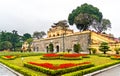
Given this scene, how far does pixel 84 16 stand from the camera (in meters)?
47.0

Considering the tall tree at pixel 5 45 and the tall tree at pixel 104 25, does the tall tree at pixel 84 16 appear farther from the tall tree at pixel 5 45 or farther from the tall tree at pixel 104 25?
the tall tree at pixel 5 45

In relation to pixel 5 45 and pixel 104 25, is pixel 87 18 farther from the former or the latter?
pixel 5 45

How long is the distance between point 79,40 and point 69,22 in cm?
1545

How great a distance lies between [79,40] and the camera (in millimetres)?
40688

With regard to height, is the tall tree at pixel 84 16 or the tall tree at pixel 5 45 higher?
the tall tree at pixel 84 16

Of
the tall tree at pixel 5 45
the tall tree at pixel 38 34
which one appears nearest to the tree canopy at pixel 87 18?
the tall tree at pixel 5 45

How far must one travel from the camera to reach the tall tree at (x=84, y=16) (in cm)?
4742

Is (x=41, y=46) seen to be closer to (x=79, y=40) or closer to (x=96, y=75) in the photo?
(x=79, y=40)

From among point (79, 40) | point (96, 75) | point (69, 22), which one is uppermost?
point (69, 22)

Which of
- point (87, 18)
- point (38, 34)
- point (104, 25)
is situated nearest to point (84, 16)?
point (87, 18)

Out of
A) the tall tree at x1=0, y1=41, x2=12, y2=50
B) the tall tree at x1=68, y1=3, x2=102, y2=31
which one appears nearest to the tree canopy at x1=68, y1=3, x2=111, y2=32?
the tall tree at x1=68, y1=3, x2=102, y2=31

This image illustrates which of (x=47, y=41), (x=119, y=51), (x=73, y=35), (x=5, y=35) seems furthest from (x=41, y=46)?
(x=5, y=35)

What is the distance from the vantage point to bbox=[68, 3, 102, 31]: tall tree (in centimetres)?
4742

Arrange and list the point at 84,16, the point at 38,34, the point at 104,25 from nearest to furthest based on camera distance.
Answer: the point at 84,16, the point at 104,25, the point at 38,34
